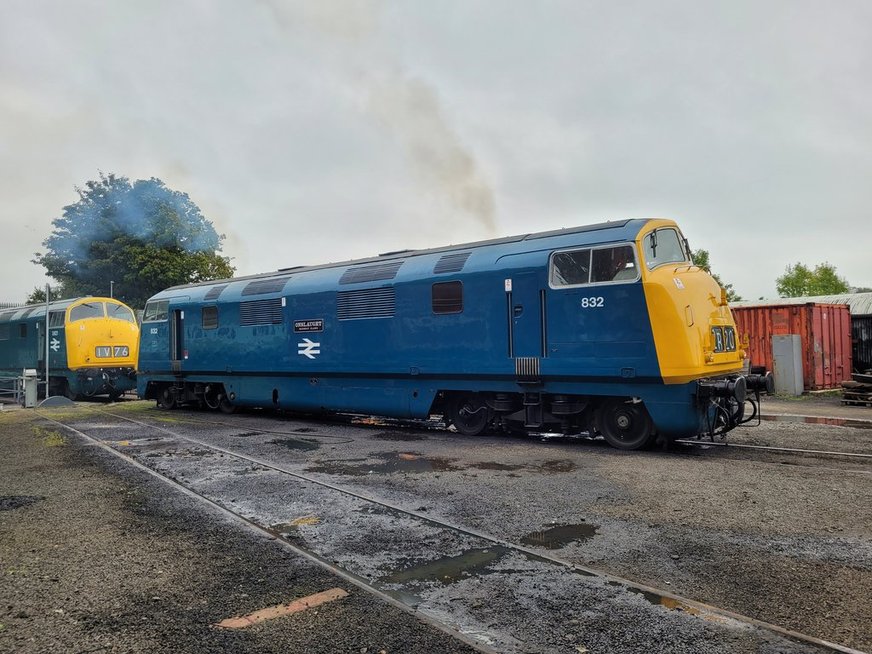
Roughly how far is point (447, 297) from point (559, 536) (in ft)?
Result: 20.2

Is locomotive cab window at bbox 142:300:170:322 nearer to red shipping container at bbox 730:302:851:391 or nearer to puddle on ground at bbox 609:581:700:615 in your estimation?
puddle on ground at bbox 609:581:700:615

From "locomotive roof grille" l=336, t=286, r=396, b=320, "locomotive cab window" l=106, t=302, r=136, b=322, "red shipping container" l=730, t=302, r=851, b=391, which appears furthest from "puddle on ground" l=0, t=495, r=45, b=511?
"red shipping container" l=730, t=302, r=851, b=391

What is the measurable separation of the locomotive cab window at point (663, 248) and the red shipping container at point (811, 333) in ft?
34.5

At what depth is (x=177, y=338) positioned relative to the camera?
16641mm

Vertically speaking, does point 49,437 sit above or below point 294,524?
above

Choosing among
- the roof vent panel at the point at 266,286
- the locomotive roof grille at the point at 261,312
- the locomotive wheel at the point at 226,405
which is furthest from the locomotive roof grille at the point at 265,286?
the locomotive wheel at the point at 226,405

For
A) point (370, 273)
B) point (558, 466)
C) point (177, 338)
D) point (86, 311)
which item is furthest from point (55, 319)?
point (558, 466)

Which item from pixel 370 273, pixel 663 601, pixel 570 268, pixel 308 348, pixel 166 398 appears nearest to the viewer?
pixel 663 601

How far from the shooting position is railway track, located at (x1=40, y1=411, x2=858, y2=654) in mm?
3529

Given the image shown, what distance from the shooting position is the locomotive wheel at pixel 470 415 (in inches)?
432

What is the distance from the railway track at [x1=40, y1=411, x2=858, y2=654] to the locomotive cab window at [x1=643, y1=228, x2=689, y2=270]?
531 cm

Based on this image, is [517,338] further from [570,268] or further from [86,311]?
[86,311]

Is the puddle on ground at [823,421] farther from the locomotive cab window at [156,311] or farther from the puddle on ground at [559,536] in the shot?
the locomotive cab window at [156,311]

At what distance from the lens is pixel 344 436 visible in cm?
1126
